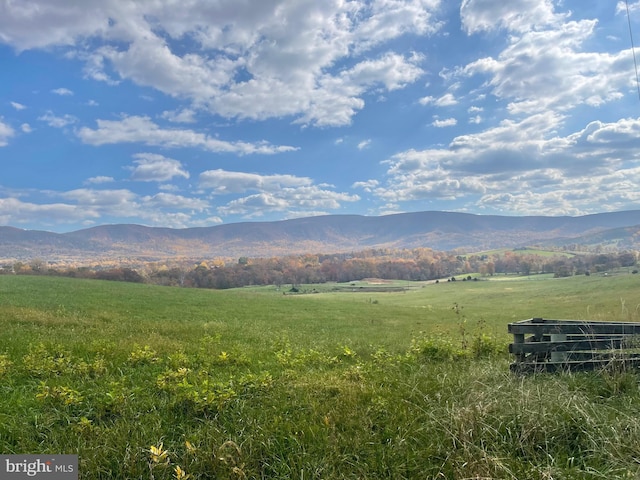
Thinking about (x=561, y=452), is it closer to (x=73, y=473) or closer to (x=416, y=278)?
(x=73, y=473)

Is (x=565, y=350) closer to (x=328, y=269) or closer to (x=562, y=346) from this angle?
(x=562, y=346)

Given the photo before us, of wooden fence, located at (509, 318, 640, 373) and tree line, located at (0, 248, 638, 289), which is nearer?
wooden fence, located at (509, 318, 640, 373)

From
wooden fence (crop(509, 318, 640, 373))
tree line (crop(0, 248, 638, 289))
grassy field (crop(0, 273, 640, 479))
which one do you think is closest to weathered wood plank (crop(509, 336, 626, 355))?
wooden fence (crop(509, 318, 640, 373))

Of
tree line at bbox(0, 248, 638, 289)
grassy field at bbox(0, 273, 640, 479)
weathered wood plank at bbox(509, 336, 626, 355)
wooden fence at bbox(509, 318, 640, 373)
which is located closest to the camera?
grassy field at bbox(0, 273, 640, 479)

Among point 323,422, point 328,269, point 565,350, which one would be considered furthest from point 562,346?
point 328,269

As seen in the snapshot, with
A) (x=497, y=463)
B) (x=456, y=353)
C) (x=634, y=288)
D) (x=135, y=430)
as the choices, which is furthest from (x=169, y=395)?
(x=634, y=288)

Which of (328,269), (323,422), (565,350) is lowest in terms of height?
(328,269)

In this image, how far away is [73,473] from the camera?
4.74 metres

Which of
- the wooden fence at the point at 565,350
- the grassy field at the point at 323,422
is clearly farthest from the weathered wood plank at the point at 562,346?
the grassy field at the point at 323,422

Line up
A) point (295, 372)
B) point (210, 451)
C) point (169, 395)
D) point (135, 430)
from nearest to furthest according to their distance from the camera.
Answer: point (210, 451)
point (135, 430)
point (169, 395)
point (295, 372)

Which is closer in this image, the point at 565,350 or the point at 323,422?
the point at 323,422

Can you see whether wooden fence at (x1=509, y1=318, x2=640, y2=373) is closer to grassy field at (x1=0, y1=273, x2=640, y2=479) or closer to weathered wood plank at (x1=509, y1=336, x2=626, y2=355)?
weathered wood plank at (x1=509, y1=336, x2=626, y2=355)

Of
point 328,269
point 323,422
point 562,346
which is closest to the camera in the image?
point 323,422

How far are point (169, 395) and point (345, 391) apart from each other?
2843mm
